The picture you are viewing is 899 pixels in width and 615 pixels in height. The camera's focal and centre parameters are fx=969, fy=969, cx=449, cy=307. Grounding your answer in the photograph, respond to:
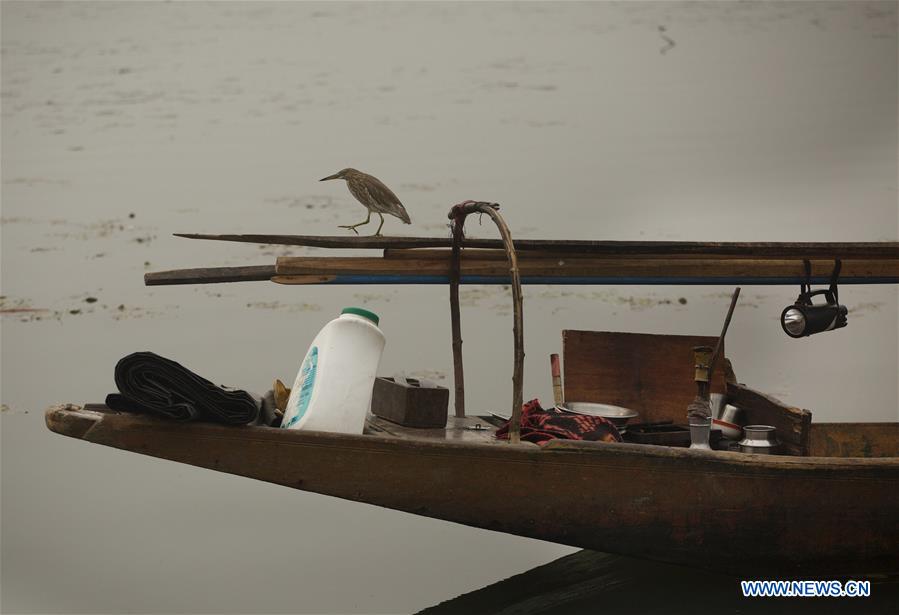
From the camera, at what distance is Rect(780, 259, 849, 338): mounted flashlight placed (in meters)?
3.34

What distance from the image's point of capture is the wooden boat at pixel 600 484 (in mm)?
2570

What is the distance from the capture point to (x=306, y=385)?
274cm

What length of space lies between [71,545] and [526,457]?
2149 mm

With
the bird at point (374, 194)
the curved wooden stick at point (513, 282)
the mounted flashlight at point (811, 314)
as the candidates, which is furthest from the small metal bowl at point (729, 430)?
the bird at point (374, 194)

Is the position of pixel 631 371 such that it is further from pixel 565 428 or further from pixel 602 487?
pixel 602 487

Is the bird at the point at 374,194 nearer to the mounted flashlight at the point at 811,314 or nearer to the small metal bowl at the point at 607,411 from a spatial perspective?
the small metal bowl at the point at 607,411

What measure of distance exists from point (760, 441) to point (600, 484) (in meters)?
0.69

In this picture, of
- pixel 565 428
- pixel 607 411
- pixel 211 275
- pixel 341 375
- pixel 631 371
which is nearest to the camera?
pixel 341 375

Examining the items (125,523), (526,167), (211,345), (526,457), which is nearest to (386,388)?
(526,457)

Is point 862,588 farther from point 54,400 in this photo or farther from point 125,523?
point 54,400

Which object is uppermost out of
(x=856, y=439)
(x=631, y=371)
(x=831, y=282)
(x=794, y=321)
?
(x=831, y=282)

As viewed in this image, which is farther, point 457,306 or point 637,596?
point 457,306

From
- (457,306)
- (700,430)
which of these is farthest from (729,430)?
(457,306)

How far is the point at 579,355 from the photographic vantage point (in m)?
3.67
